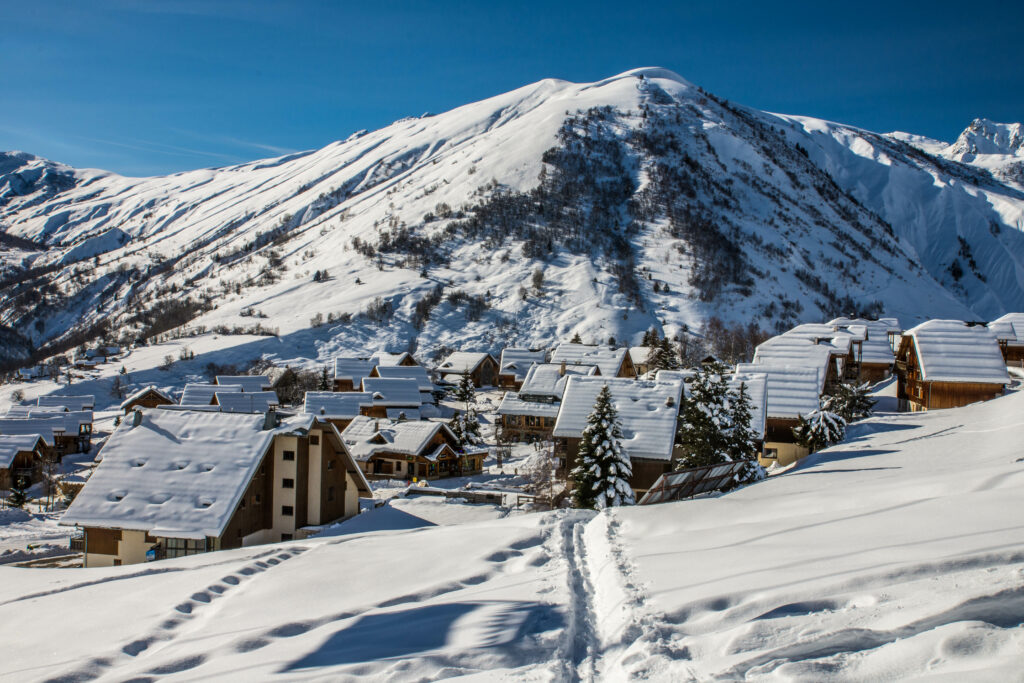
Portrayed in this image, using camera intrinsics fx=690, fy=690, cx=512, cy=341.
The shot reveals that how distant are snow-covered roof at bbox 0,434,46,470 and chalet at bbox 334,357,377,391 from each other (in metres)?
31.1

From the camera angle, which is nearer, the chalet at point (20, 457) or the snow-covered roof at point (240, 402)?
the chalet at point (20, 457)

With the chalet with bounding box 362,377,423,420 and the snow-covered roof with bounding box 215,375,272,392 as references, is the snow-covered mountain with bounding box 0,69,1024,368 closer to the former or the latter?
the snow-covered roof with bounding box 215,375,272,392

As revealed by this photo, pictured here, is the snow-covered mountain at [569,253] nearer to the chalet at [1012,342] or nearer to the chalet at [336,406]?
the chalet at [336,406]

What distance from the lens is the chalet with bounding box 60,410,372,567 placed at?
828 inches

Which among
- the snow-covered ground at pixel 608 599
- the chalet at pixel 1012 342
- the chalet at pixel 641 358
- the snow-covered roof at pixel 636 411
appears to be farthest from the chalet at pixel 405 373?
the snow-covered ground at pixel 608 599

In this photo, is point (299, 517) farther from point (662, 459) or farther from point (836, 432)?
point (836, 432)

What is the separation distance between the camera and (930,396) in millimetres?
31719

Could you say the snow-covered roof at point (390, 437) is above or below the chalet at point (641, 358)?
below

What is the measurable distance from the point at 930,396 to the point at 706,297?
3411 inches

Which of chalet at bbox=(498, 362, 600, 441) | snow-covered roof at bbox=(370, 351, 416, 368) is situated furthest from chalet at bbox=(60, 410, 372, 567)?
snow-covered roof at bbox=(370, 351, 416, 368)

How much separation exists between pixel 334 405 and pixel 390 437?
578 inches

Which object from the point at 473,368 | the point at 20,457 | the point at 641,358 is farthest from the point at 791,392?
the point at 641,358

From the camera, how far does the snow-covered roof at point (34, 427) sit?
53.2 meters

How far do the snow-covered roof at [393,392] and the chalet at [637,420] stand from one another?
3381cm
